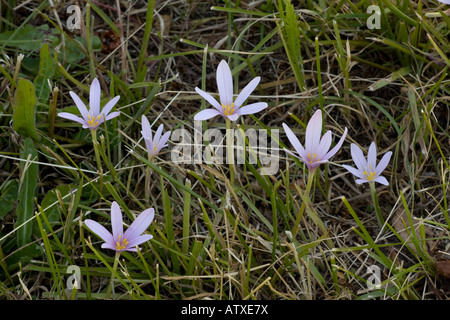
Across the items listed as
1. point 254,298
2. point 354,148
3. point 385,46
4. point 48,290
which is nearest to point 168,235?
point 254,298

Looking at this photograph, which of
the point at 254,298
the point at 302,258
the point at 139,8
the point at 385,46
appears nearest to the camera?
the point at 254,298

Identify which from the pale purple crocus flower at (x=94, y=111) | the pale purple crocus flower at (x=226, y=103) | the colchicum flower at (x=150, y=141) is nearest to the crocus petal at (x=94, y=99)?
the pale purple crocus flower at (x=94, y=111)

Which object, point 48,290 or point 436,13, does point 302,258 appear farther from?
point 436,13

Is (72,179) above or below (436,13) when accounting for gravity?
below

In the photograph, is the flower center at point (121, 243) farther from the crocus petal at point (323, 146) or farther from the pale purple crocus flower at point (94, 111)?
the crocus petal at point (323, 146)

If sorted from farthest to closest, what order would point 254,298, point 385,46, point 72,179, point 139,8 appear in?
point 139,8 → point 385,46 → point 72,179 → point 254,298
